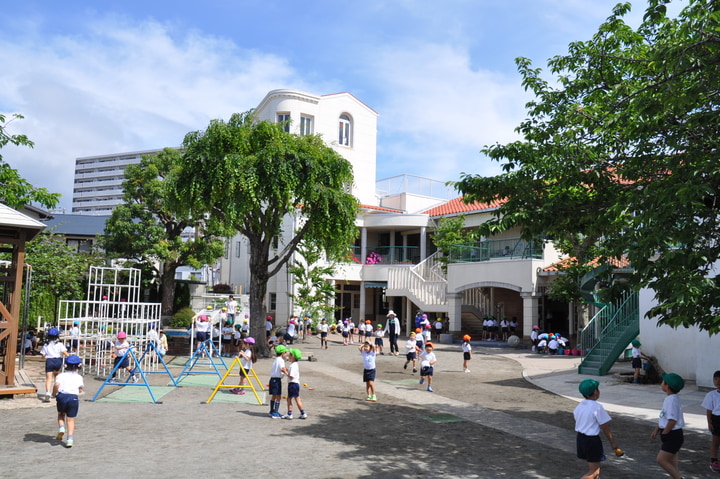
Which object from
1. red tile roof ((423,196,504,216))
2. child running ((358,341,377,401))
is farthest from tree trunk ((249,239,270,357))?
red tile roof ((423,196,504,216))

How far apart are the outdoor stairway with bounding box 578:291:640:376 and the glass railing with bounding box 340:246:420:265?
16486 millimetres

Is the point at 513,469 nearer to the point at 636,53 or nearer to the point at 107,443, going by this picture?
the point at 107,443

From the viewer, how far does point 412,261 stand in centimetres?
3650

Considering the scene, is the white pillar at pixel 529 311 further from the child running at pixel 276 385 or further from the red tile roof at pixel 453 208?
the child running at pixel 276 385

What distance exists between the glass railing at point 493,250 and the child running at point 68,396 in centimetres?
2172

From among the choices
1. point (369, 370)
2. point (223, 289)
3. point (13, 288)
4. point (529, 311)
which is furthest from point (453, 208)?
point (13, 288)

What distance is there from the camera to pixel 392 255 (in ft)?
120

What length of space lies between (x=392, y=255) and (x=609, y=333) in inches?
725

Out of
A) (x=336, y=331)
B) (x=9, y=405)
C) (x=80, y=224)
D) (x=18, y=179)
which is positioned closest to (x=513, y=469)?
(x=9, y=405)

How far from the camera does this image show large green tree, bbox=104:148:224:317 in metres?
31.7

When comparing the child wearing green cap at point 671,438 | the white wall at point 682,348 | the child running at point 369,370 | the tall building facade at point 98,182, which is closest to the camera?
the child wearing green cap at point 671,438

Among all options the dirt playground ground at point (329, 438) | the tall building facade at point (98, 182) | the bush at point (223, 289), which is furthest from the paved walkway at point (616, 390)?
the tall building facade at point (98, 182)

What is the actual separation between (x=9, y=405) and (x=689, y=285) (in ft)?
39.6

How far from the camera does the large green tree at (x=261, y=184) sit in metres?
19.2
